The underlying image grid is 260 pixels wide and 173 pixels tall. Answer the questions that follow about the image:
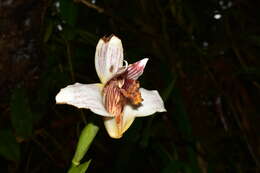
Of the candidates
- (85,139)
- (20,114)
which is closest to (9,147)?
(20,114)

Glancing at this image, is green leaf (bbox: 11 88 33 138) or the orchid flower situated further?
green leaf (bbox: 11 88 33 138)

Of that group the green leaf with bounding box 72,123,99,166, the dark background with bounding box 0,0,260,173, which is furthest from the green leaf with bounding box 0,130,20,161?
the green leaf with bounding box 72,123,99,166

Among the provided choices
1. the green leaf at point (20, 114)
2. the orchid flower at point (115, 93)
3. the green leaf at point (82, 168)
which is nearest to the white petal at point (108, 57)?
the orchid flower at point (115, 93)

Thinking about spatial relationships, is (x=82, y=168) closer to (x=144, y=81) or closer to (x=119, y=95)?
(x=119, y=95)

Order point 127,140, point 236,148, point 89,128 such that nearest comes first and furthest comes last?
point 89,128 → point 127,140 → point 236,148

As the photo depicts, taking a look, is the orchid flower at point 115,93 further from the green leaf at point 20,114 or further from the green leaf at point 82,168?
the green leaf at point 20,114

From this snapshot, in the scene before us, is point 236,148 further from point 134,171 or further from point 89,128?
point 89,128

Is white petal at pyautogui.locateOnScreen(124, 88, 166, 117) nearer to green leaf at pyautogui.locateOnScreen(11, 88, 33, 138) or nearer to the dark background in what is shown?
the dark background

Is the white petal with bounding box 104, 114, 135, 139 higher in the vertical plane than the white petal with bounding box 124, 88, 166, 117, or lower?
lower

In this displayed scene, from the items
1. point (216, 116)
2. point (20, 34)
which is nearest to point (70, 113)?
point (20, 34)
